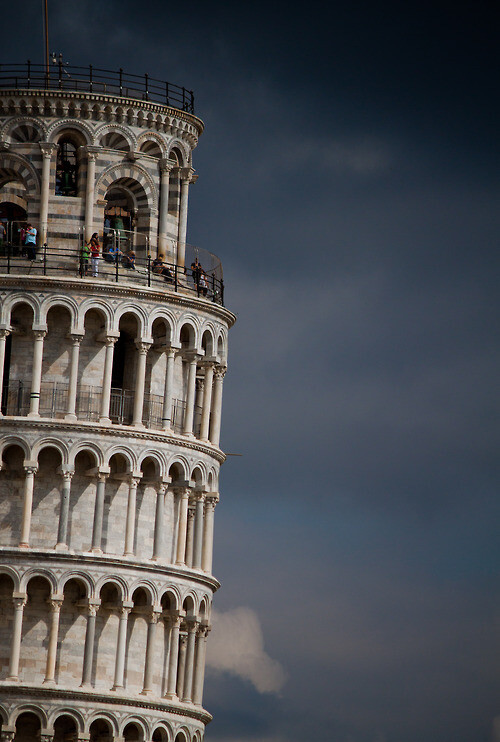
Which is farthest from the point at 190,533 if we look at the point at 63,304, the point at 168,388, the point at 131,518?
the point at 63,304

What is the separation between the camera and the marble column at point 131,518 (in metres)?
113

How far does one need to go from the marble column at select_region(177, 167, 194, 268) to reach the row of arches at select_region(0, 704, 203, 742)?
81.8 feet

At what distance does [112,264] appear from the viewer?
115938 mm

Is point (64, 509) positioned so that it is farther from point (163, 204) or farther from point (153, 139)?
point (153, 139)

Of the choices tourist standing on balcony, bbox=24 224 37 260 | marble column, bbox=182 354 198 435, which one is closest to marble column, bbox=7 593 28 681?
marble column, bbox=182 354 198 435

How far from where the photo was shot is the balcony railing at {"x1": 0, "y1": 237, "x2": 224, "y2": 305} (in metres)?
115

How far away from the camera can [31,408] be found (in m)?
113

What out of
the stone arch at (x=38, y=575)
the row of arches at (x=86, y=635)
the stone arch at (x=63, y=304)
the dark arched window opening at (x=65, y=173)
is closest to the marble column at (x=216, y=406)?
the row of arches at (x=86, y=635)

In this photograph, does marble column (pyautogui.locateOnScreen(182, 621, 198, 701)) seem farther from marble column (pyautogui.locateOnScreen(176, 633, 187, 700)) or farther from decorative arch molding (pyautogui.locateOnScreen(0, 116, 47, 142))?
decorative arch molding (pyautogui.locateOnScreen(0, 116, 47, 142))

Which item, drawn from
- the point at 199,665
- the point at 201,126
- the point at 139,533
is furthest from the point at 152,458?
the point at 201,126

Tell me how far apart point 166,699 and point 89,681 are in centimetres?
509

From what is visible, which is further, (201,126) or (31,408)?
(201,126)

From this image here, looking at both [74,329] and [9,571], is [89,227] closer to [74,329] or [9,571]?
[74,329]

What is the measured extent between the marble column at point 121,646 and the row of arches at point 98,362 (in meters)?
9.63
